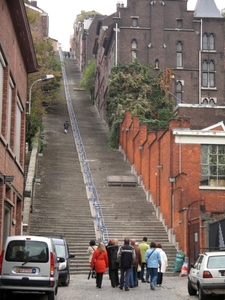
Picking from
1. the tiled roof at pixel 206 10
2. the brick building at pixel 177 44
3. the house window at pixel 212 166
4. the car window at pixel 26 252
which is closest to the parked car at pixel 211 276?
the car window at pixel 26 252

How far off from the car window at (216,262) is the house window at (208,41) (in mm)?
48040

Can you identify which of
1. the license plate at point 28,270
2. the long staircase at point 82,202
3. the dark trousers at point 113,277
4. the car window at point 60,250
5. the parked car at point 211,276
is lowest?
the long staircase at point 82,202

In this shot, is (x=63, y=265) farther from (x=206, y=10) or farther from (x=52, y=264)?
(x=206, y=10)

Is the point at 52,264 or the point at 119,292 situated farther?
the point at 119,292

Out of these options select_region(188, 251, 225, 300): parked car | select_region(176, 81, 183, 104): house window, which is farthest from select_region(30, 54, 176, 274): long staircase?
select_region(188, 251, 225, 300): parked car

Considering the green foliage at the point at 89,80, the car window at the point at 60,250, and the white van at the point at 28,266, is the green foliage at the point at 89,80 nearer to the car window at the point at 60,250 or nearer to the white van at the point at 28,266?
the car window at the point at 60,250

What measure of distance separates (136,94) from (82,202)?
23.0 meters

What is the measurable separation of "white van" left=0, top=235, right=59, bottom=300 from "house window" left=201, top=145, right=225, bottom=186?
19.9 m

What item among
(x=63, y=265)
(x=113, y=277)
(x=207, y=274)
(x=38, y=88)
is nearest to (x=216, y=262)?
(x=207, y=274)

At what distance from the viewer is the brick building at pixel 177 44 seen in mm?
63188

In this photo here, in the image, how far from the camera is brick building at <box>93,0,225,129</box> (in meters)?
63.2

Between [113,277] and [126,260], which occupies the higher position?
[126,260]

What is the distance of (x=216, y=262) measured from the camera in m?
18.2

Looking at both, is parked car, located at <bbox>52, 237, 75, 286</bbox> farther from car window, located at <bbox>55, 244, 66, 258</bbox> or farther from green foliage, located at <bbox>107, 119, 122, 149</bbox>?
green foliage, located at <bbox>107, 119, 122, 149</bbox>
